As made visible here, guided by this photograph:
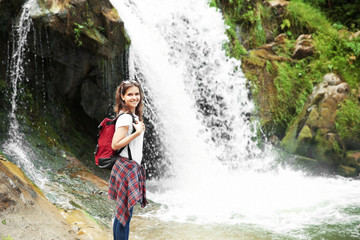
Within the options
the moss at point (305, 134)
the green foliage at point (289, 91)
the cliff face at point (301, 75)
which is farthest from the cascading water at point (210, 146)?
the green foliage at point (289, 91)

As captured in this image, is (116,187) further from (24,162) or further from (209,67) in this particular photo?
(209,67)

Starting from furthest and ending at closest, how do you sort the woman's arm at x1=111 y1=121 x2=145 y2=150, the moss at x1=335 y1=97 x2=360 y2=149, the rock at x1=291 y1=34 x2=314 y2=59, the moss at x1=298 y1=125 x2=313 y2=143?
the rock at x1=291 y1=34 x2=314 y2=59, the moss at x1=298 y1=125 x2=313 y2=143, the moss at x1=335 y1=97 x2=360 y2=149, the woman's arm at x1=111 y1=121 x2=145 y2=150

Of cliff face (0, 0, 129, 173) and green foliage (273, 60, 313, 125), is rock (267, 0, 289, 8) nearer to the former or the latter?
green foliage (273, 60, 313, 125)

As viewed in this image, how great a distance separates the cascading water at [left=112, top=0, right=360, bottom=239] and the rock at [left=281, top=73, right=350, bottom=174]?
0.59 meters

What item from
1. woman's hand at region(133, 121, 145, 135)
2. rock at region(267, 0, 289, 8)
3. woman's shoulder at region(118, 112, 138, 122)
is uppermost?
rock at region(267, 0, 289, 8)

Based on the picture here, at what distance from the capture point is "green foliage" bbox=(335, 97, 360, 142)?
26.7ft

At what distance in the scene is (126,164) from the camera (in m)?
2.83

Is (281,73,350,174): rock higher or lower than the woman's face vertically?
lower

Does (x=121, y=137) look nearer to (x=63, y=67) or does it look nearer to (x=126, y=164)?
(x=126, y=164)

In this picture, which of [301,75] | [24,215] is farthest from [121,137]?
[301,75]

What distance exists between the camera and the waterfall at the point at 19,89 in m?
5.36

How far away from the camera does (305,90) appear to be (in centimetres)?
941

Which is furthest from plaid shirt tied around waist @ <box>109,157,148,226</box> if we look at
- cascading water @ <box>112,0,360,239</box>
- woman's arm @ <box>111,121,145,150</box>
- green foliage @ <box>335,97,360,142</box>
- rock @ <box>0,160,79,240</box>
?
green foliage @ <box>335,97,360,142</box>

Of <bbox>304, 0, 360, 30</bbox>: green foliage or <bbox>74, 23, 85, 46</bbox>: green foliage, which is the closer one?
<bbox>74, 23, 85, 46</bbox>: green foliage
